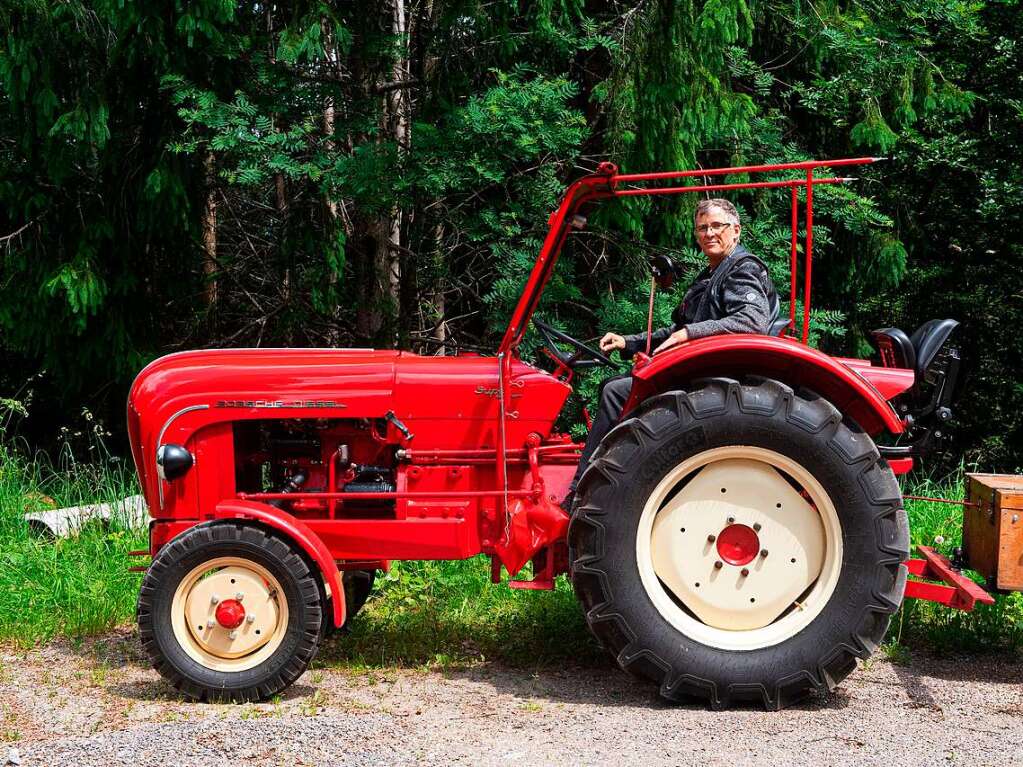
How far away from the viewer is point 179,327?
868cm

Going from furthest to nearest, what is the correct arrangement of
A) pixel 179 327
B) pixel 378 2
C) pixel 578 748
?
pixel 179 327 < pixel 378 2 < pixel 578 748

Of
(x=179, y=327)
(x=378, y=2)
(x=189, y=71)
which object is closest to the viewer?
(x=189, y=71)

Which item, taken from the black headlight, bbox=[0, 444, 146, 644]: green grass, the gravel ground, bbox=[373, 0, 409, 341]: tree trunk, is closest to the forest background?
bbox=[373, 0, 409, 341]: tree trunk

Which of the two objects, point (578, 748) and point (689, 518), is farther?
point (689, 518)

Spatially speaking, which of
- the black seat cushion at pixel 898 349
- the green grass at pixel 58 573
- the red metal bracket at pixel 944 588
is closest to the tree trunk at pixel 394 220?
the green grass at pixel 58 573

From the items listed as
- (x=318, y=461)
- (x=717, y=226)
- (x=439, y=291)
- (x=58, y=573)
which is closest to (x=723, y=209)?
(x=717, y=226)

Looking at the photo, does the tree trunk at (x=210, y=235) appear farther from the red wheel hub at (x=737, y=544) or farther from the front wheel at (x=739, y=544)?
the red wheel hub at (x=737, y=544)

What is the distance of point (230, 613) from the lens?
403 cm

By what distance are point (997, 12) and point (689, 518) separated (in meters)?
7.14

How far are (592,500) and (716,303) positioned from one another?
94 cm

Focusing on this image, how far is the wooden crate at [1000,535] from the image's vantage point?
411 cm

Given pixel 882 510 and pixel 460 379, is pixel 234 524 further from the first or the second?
pixel 882 510

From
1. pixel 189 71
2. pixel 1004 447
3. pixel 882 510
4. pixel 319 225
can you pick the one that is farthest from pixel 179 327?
pixel 1004 447

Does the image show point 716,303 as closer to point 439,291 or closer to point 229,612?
point 229,612
